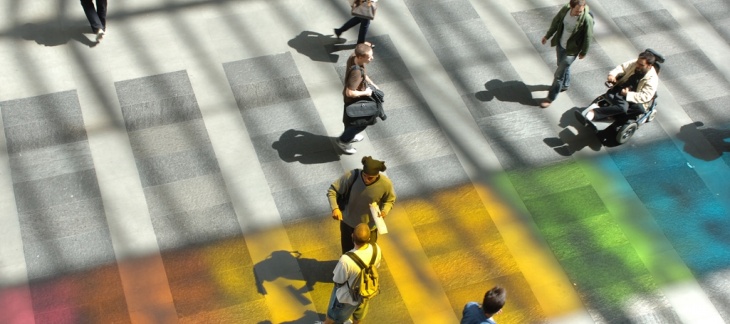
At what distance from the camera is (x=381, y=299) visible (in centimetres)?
916

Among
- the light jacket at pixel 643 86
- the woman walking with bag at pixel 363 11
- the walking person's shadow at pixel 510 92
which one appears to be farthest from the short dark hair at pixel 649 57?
the woman walking with bag at pixel 363 11

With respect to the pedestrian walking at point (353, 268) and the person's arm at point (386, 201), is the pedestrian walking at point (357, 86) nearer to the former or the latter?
the person's arm at point (386, 201)

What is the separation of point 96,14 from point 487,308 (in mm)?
6979

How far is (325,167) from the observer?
34.0 ft

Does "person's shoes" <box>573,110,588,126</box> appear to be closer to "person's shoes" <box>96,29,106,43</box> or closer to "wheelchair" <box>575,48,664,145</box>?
"wheelchair" <box>575,48,664,145</box>

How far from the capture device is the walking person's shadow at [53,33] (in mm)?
11352

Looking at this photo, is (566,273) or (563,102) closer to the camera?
(566,273)

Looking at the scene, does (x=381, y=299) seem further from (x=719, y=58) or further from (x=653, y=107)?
(x=719, y=58)

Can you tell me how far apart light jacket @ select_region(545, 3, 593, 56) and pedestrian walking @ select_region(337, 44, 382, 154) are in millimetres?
2737

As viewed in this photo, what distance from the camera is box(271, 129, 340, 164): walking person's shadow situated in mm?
10401

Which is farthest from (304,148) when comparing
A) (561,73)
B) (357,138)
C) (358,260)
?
(561,73)

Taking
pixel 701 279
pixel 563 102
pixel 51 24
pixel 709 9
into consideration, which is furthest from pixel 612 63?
pixel 51 24

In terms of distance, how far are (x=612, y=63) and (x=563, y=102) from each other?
1.22 meters

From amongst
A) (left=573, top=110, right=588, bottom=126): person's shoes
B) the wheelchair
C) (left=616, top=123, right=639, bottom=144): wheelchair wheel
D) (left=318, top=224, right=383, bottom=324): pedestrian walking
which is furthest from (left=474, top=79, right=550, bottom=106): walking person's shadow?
(left=318, top=224, right=383, bottom=324): pedestrian walking
